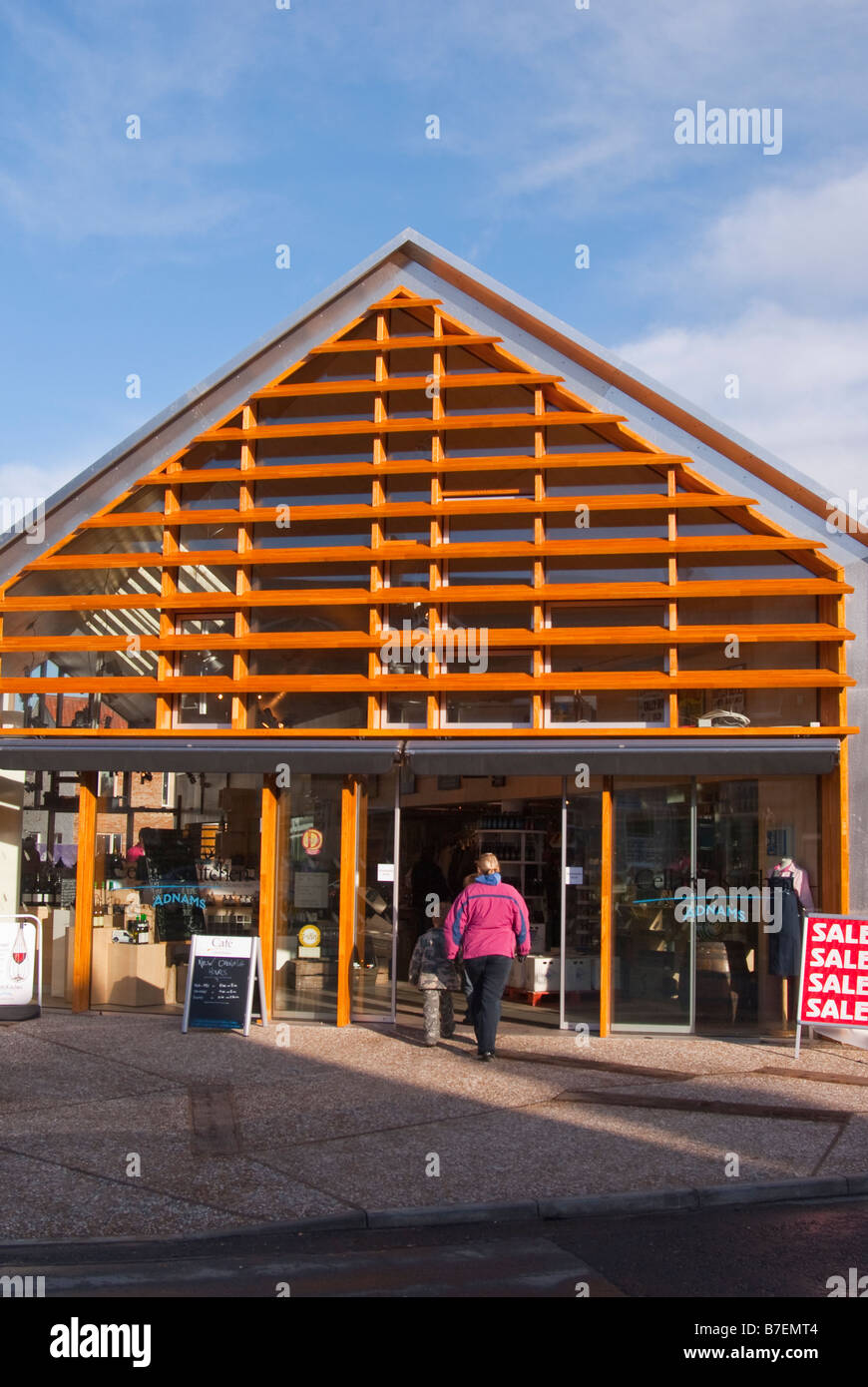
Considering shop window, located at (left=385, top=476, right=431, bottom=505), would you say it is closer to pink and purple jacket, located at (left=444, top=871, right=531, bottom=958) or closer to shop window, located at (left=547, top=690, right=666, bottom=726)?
shop window, located at (left=547, top=690, right=666, bottom=726)

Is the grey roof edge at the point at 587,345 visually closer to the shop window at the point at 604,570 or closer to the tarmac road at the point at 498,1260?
the shop window at the point at 604,570

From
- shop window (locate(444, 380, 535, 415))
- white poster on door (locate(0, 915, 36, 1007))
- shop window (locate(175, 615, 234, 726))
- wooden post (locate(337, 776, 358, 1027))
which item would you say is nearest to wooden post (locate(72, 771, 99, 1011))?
white poster on door (locate(0, 915, 36, 1007))

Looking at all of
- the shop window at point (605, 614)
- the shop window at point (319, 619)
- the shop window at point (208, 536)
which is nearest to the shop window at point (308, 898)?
the shop window at point (319, 619)

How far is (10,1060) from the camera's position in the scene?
11023mm

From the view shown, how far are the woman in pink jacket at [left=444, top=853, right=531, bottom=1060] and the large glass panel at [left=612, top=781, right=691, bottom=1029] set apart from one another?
185 centimetres

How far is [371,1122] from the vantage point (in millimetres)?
9023

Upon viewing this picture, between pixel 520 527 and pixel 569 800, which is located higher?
pixel 520 527

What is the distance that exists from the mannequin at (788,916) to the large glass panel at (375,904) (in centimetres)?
380

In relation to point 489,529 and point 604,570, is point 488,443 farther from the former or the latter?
point 604,570

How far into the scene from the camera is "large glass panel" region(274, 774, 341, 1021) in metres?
13.5

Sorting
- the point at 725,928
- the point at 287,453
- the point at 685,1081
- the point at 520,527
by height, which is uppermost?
the point at 287,453

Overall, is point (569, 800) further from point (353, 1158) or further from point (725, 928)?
point (353, 1158)
